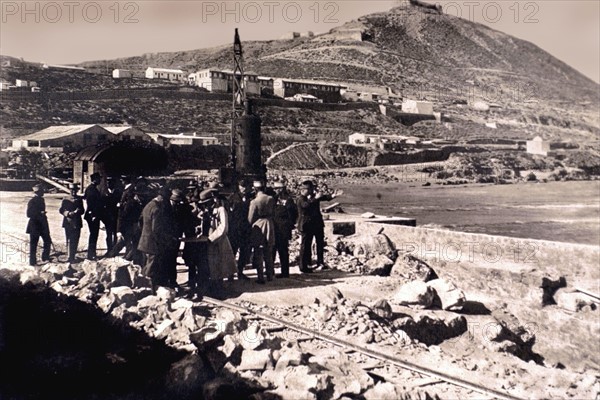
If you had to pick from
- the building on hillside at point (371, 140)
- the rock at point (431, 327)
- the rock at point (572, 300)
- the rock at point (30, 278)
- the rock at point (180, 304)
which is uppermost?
the building on hillside at point (371, 140)

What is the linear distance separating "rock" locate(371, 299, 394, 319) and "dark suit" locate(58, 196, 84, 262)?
4.96 m

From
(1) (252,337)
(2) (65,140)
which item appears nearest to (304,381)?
(1) (252,337)

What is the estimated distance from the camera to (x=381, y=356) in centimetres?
633

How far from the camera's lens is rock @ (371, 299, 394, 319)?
→ 789cm

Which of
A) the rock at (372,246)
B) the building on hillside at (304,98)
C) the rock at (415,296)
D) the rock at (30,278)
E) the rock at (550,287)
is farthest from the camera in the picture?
the building on hillside at (304,98)

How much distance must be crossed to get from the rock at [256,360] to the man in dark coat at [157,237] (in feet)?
7.81

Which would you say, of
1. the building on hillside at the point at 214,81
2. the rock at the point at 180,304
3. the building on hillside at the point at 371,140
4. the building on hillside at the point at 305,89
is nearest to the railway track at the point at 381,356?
the rock at the point at 180,304

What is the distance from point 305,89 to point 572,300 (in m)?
61.4

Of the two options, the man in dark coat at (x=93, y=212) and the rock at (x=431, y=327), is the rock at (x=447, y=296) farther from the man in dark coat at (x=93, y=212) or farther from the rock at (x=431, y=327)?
the man in dark coat at (x=93, y=212)

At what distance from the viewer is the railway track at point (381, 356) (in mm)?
5773

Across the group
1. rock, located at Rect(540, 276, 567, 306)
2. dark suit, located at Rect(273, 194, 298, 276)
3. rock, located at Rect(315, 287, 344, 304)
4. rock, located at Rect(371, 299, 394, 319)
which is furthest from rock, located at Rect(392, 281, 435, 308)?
rock, located at Rect(540, 276, 567, 306)

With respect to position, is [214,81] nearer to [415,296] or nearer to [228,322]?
[415,296]

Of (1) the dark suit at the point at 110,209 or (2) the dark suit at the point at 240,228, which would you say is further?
(1) the dark suit at the point at 110,209

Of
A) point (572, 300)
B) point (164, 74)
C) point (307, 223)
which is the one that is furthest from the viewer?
point (164, 74)
